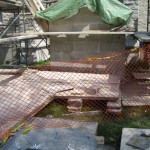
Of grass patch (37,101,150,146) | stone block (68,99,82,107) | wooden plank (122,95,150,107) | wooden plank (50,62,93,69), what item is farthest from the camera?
wooden plank (50,62,93,69)

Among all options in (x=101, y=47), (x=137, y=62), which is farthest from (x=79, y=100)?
(x=137, y=62)

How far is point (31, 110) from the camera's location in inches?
236

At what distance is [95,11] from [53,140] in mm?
5660

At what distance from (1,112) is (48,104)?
4.95ft

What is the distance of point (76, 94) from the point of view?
6.86 m

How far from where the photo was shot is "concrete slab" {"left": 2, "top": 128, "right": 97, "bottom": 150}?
4.34 metres

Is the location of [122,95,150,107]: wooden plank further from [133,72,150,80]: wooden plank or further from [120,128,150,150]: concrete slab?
[120,128,150,150]: concrete slab

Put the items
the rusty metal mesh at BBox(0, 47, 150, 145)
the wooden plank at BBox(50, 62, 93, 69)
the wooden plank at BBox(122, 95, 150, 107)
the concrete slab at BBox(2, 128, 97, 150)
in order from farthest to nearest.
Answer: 1. the wooden plank at BBox(50, 62, 93, 69)
2. the wooden plank at BBox(122, 95, 150, 107)
3. the rusty metal mesh at BBox(0, 47, 150, 145)
4. the concrete slab at BBox(2, 128, 97, 150)

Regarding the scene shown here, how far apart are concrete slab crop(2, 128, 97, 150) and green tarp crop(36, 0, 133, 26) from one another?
16.3 ft

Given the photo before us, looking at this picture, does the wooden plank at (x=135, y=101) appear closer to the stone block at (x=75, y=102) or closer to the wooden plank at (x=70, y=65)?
the stone block at (x=75, y=102)

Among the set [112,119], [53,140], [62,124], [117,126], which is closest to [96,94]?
[112,119]

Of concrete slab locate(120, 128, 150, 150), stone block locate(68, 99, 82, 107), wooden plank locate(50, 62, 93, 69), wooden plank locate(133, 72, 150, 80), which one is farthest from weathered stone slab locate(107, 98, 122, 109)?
wooden plank locate(50, 62, 93, 69)

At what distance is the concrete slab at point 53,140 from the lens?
4.34 meters

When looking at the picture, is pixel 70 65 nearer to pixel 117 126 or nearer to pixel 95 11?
pixel 95 11
